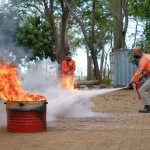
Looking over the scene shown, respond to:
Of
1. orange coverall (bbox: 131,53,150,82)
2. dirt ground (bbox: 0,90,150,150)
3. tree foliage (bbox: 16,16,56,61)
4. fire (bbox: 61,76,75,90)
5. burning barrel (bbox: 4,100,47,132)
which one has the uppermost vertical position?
tree foliage (bbox: 16,16,56,61)

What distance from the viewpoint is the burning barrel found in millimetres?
7633

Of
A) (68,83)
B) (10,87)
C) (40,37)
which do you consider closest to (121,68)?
(40,37)

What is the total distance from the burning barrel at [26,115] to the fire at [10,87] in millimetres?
453

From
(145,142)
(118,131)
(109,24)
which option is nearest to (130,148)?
(145,142)

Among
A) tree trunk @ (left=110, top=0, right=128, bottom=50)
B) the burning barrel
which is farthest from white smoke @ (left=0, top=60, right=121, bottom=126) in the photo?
tree trunk @ (left=110, top=0, right=128, bottom=50)

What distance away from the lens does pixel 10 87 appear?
824 centimetres

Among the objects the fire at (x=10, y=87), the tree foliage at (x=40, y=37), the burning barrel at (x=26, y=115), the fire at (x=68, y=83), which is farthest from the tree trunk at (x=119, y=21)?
the burning barrel at (x=26, y=115)

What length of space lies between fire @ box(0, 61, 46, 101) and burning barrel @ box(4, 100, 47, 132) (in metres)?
0.45

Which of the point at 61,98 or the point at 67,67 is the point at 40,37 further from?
the point at 61,98

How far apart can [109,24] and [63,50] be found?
19.9ft

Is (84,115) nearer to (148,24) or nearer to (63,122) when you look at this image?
(63,122)

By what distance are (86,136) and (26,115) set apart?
130 centimetres

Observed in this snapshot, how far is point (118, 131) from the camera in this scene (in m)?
7.75

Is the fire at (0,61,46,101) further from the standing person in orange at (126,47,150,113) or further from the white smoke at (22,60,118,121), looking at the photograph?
the standing person in orange at (126,47,150,113)
